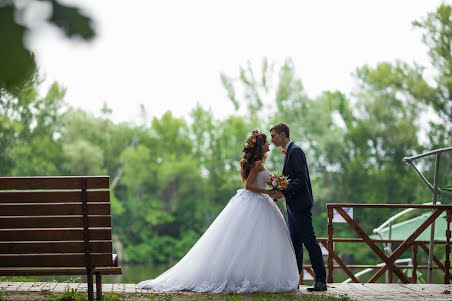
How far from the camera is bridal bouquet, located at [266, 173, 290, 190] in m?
5.15

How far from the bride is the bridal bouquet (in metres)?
0.14

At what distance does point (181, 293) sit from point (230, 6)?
37411 mm

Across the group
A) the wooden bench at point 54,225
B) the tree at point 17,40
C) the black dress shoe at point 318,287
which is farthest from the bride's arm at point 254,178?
the tree at point 17,40

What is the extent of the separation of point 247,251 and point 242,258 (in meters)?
0.08

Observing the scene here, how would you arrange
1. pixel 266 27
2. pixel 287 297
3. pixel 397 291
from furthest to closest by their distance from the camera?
pixel 266 27 < pixel 397 291 < pixel 287 297

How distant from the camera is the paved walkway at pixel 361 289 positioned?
15.6 feet

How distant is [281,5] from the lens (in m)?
38.9

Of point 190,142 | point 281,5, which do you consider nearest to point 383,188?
point 190,142

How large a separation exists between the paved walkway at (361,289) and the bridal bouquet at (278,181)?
0.90m

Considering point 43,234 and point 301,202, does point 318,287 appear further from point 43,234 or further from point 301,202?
point 43,234

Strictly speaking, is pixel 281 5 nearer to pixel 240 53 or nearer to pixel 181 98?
pixel 240 53

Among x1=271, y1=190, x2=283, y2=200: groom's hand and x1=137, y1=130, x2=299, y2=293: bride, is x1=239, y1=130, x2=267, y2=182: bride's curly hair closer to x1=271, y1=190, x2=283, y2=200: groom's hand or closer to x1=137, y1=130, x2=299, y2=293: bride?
x1=137, y1=130, x2=299, y2=293: bride

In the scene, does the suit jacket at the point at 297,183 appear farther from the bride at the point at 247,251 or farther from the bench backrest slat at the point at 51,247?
the bench backrest slat at the point at 51,247

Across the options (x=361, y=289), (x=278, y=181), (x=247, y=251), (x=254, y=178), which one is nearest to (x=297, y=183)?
(x=278, y=181)
